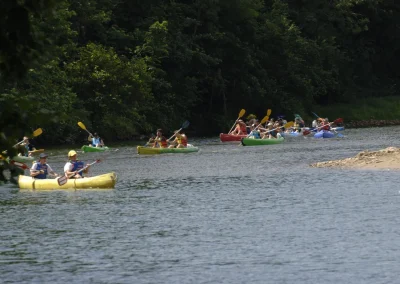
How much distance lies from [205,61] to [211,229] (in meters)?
46.0

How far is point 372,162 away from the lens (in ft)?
107

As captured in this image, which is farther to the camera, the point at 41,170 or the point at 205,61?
the point at 205,61

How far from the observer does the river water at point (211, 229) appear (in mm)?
16016

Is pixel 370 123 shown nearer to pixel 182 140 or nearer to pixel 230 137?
pixel 230 137

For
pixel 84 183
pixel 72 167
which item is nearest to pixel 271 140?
pixel 72 167

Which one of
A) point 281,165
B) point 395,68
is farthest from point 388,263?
point 395,68

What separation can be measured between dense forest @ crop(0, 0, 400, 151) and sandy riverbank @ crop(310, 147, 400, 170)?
50.7ft

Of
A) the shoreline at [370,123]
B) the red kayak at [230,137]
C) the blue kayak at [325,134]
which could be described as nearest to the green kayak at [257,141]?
the red kayak at [230,137]

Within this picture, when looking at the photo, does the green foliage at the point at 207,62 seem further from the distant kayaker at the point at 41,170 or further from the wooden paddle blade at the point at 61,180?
the wooden paddle blade at the point at 61,180

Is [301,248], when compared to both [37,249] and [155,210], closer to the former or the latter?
[37,249]

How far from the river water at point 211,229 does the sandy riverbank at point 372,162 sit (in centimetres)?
88

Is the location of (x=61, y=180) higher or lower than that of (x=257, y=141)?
higher

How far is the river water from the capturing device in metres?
16.0

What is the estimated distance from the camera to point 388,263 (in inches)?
632
